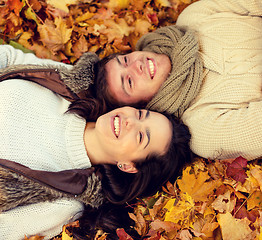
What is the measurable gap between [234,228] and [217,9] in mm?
2059

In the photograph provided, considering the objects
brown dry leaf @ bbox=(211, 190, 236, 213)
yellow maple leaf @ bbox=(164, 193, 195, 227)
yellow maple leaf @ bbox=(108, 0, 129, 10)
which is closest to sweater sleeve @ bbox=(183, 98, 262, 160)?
brown dry leaf @ bbox=(211, 190, 236, 213)

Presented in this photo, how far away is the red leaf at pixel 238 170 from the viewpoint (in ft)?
6.57

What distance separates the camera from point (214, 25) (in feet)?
8.54

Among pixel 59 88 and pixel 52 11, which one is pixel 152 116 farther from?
pixel 52 11

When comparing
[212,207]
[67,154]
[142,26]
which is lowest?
[212,207]

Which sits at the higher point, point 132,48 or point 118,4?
point 118,4

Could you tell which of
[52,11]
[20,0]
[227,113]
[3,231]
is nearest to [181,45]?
[227,113]

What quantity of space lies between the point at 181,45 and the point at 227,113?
0.76m

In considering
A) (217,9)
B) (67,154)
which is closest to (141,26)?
(217,9)

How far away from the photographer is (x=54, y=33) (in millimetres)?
2824

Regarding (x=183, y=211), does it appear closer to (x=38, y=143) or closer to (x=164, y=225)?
(x=164, y=225)

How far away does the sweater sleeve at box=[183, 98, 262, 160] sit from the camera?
85.5 inches

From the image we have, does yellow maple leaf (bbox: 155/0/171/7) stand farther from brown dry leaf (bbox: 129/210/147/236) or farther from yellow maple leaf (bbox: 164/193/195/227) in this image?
brown dry leaf (bbox: 129/210/147/236)

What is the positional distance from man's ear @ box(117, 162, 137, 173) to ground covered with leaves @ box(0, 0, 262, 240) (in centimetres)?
30
